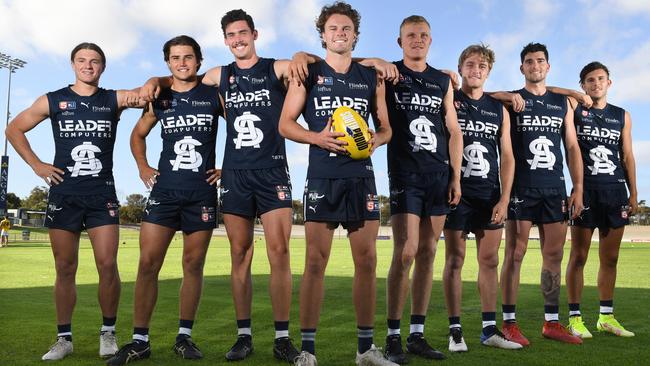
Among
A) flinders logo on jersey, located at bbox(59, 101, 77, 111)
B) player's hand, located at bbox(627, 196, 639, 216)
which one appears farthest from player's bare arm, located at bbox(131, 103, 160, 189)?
player's hand, located at bbox(627, 196, 639, 216)

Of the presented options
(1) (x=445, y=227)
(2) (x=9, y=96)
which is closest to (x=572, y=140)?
(1) (x=445, y=227)

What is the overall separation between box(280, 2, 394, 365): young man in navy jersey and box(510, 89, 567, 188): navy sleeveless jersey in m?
2.25

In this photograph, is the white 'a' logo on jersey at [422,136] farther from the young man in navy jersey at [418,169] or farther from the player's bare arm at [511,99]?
the player's bare arm at [511,99]

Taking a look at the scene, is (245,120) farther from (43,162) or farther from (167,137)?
(43,162)

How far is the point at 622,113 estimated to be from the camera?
7.44 m

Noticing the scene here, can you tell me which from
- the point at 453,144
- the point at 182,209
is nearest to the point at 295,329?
the point at 182,209

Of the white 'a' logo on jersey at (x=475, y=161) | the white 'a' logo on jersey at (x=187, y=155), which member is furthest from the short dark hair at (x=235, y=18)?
the white 'a' logo on jersey at (x=475, y=161)

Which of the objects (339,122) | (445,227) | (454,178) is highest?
(339,122)

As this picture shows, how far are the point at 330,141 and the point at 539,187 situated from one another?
295 cm

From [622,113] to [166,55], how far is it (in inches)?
217

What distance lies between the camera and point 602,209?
23.5 feet

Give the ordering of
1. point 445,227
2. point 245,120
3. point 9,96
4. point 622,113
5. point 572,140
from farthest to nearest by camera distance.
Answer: point 9,96 → point 622,113 → point 572,140 → point 445,227 → point 245,120

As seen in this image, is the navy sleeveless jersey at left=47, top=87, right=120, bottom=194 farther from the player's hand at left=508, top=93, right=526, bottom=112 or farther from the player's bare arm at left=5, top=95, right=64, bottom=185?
the player's hand at left=508, top=93, right=526, bottom=112

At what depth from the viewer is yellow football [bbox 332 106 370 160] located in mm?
4602
